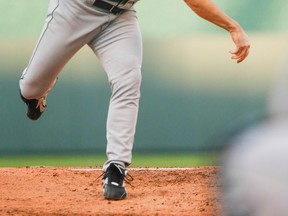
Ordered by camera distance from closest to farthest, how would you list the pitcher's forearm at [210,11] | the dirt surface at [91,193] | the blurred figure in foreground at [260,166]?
the blurred figure in foreground at [260,166] → the dirt surface at [91,193] → the pitcher's forearm at [210,11]

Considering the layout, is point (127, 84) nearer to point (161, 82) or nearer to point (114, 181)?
point (114, 181)

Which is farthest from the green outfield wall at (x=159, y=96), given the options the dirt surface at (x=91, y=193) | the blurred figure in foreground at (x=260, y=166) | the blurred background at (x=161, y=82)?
the blurred figure in foreground at (x=260, y=166)

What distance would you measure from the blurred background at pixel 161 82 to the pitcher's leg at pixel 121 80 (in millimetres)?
2492

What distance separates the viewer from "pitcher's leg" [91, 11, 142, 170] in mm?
3287

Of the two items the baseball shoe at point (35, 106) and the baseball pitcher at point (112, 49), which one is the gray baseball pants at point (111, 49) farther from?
the baseball shoe at point (35, 106)

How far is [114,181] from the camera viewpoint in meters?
3.34

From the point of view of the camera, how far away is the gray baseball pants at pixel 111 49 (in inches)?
130

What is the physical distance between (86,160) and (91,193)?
6.77ft

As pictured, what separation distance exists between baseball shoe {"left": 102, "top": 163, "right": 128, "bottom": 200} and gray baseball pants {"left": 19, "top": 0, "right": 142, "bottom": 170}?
0.03 meters

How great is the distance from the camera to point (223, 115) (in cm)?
591

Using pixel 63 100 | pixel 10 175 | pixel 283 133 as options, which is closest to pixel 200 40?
pixel 63 100

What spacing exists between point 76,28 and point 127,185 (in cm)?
108

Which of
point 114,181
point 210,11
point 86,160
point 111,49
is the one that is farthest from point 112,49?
point 86,160

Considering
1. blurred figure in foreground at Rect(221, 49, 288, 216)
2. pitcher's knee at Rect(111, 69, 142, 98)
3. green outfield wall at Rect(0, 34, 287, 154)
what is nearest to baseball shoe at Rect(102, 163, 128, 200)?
A: pitcher's knee at Rect(111, 69, 142, 98)
